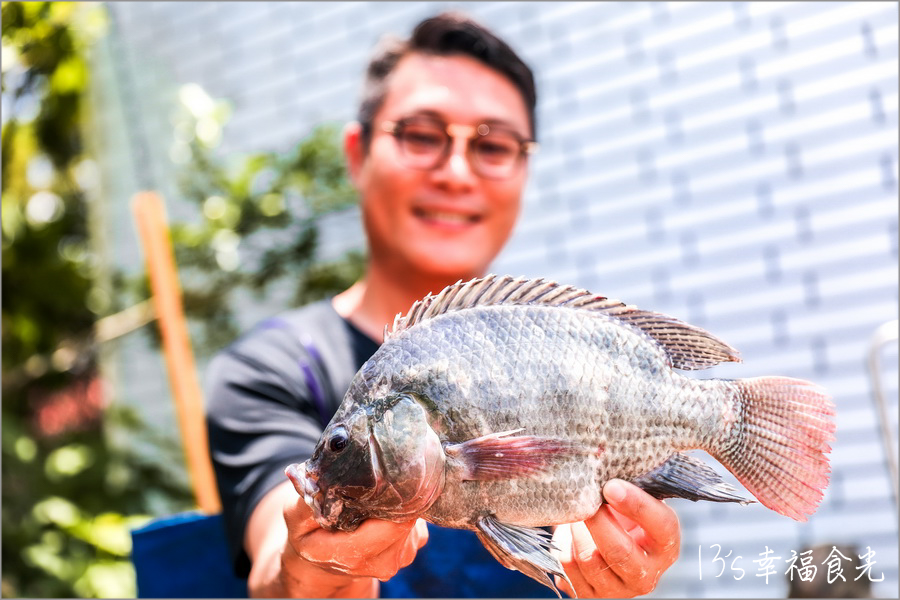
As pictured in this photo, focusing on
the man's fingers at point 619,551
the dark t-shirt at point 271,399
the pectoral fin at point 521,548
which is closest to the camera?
the pectoral fin at point 521,548

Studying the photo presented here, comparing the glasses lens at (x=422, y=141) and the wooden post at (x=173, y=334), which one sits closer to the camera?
the glasses lens at (x=422, y=141)

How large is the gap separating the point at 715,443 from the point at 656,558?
21 centimetres

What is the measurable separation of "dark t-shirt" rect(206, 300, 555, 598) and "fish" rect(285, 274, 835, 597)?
836mm

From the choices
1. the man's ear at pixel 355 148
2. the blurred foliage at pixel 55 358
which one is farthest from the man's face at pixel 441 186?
the blurred foliage at pixel 55 358

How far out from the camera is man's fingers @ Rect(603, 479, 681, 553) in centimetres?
85

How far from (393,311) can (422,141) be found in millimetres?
540

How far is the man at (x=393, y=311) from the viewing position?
978 millimetres

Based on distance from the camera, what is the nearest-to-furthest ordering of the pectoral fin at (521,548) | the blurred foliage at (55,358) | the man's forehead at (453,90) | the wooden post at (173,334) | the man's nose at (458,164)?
the pectoral fin at (521,548) → the man's nose at (458,164) → the man's forehead at (453,90) → the wooden post at (173,334) → the blurred foliage at (55,358)

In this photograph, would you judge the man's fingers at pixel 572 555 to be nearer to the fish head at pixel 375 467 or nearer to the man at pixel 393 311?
the man at pixel 393 311

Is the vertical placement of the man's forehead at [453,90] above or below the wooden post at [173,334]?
above

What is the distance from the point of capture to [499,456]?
2.58ft

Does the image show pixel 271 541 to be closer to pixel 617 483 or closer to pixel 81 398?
pixel 617 483

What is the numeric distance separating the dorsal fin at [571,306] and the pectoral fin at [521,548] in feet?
0.78

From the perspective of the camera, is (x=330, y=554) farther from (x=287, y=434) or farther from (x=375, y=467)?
(x=287, y=434)
